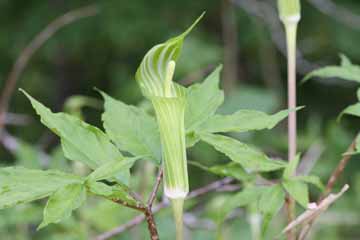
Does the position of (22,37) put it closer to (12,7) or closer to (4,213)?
(12,7)

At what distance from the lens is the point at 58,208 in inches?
20.1

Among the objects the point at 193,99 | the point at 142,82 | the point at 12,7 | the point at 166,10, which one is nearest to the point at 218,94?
the point at 193,99

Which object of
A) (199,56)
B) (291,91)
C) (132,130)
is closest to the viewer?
(132,130)

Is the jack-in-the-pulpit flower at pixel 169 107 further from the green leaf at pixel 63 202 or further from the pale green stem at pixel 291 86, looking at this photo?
the pale green stem at pixel 291 86

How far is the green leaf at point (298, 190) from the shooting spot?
64 cm

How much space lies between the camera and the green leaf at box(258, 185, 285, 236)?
2.12ft

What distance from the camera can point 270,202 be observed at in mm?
662

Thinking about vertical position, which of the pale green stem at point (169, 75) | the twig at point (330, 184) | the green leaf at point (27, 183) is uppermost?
the pale green stem at point (169, 75)

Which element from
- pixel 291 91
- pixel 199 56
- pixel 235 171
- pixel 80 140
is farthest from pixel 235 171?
pixel 199 56

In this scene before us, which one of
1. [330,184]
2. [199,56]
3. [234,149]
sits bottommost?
[199,56]

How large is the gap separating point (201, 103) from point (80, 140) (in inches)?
4.5

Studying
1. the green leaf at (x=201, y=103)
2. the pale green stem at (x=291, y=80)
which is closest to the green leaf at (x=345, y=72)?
the pale green stem at (x=291, y=80)

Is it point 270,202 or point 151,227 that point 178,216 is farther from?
point 270,202

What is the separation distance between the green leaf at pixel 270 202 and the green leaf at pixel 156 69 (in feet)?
0.61
